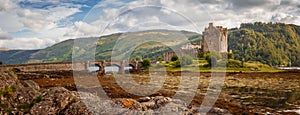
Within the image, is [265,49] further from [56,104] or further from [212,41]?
[56,104]

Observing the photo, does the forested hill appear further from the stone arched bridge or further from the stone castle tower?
the stone arched bridge

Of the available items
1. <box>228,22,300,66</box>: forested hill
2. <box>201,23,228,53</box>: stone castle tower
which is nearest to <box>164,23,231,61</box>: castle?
<box>201,23,228,53</box>: stone castle tower

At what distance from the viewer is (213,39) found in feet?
334

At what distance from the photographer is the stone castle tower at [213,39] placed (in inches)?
3962

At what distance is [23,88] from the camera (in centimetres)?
1852

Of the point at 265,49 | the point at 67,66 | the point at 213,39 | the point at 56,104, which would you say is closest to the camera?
the point at 56,104

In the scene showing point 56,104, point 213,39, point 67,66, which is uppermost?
point 213,39

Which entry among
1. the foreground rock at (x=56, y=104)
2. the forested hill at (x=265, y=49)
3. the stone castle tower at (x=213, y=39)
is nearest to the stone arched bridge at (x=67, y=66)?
the stone castle tower at (x=213, y=39)

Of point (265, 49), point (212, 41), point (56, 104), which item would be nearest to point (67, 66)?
point (56, 104)

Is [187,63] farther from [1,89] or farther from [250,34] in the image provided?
[250,34]

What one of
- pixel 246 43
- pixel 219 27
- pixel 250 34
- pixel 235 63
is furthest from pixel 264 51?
pixel 235 63

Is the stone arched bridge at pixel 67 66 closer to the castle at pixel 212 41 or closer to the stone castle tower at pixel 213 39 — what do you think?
the castle at pixel 212 41

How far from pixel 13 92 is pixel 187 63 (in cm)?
6544

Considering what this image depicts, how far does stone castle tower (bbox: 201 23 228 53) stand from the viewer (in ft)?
330
